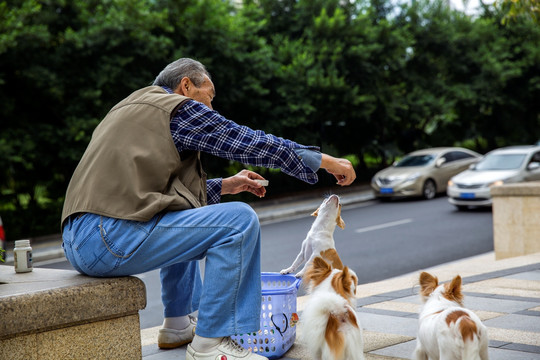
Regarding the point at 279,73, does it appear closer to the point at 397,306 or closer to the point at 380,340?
the point at 397,306

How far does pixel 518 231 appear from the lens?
9945 mm

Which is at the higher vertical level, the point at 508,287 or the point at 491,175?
the point at 491,175

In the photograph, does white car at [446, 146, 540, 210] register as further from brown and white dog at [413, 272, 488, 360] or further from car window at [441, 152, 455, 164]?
brown and white dog at [413, 272, 488, 360]

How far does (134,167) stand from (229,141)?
20.2 inches

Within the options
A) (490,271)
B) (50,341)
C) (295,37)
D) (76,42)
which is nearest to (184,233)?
(50,341)

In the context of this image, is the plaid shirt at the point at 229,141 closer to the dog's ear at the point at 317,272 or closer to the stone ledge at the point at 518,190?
the dog's ear at the point at 317,272

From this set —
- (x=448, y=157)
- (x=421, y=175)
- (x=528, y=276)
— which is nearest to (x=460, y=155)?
(x=448, y=157)

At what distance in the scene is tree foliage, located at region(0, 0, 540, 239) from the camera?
Result: 1575cm

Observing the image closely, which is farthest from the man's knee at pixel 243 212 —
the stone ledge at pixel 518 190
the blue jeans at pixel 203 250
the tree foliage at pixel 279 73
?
the stone ledge at pixel 518 190

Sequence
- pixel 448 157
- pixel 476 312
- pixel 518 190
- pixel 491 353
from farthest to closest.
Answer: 1. pixel 448 157
2. pixel 518 190
3. pixel 476 312
4. pixel 491 353

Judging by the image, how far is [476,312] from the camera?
16.7 feet

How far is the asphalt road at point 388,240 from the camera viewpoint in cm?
985

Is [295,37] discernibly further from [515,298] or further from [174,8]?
[515,298]

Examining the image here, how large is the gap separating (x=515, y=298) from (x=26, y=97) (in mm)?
13885
